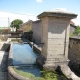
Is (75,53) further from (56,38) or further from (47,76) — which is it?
(47,76)

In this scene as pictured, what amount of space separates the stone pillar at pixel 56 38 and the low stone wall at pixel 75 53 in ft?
8.21

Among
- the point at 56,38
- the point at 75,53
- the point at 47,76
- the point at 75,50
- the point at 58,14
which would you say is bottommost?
the point at 47,76

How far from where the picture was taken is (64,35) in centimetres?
437

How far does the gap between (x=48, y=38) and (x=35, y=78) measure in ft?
4.31

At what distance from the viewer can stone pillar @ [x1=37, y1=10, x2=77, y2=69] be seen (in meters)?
4.16

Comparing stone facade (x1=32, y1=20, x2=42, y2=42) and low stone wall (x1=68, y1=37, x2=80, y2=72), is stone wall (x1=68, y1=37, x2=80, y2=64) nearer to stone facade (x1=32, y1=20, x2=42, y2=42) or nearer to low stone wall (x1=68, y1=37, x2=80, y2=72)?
low stone wall (x1=68, y1=37, x2=80, y2=72)

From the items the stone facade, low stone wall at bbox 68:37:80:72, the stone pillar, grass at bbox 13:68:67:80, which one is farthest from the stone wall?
the stone facade

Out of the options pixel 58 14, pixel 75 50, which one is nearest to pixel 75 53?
pixel 75 50

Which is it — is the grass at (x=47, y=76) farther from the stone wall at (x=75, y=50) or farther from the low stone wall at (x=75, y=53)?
the stone wall at (x=75, y=50)

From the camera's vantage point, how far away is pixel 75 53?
719 cm

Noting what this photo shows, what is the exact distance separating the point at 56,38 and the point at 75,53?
10.9 ft

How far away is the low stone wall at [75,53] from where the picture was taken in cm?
666

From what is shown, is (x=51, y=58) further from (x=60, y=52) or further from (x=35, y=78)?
(x=35, y=78)

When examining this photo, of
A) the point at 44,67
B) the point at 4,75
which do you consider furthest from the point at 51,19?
the point at 4,75
